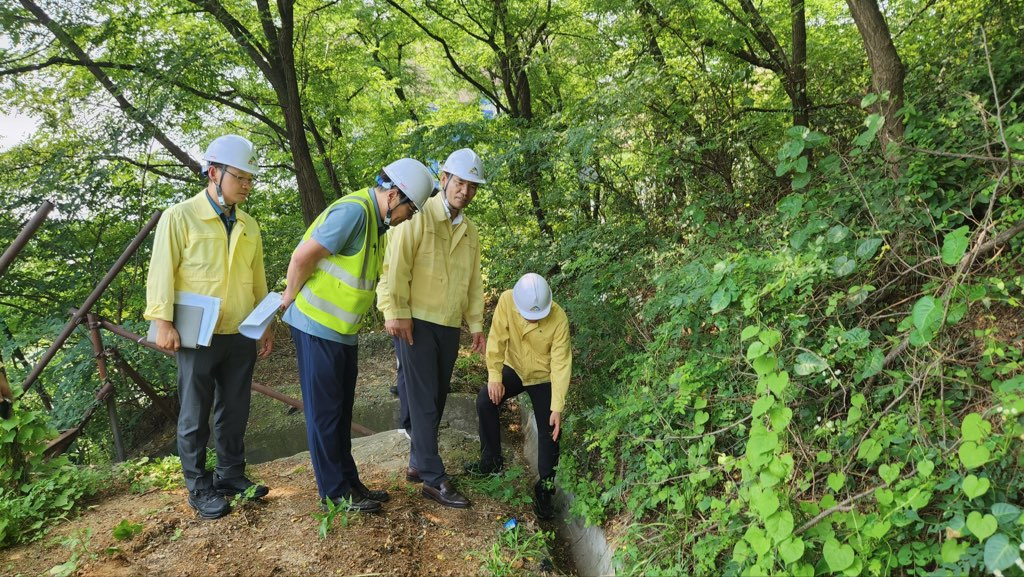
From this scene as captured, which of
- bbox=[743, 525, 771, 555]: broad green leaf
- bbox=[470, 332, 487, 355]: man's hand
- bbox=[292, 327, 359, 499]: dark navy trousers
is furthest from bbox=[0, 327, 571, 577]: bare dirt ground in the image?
bbox=[743, 525, 771, 555]: broad green leaf

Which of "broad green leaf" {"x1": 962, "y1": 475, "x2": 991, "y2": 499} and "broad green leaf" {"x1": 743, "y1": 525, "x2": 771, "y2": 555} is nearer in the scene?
"broad green leaf" {"x1": 962, "y1": 475, "x2": 991, "y2": 499}

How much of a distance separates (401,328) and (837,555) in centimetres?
238

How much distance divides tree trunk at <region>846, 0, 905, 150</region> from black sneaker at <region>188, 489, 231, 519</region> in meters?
4.36

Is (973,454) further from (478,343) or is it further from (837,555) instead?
(478,343)

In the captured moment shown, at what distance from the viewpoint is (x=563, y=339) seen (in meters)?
3.62

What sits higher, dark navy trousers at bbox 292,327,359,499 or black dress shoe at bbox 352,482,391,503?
dark navy trousers at bbox 292,327,359,499

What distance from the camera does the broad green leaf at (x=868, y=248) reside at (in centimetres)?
276

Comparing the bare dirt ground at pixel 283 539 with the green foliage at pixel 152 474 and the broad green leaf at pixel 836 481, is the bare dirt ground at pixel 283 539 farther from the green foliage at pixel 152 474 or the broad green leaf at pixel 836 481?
the broad green leaf at pixel 836 481

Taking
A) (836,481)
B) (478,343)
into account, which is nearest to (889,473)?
(836,481)

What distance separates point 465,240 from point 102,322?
9.44ft

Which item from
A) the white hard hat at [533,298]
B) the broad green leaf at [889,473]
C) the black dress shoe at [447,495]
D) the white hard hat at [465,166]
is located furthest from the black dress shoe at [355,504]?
the broad green leaf at [889,473]

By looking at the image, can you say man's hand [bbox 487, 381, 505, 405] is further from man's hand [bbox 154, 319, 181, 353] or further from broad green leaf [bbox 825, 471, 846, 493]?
broad green leaf [bbox 825, 471, 846, 493]

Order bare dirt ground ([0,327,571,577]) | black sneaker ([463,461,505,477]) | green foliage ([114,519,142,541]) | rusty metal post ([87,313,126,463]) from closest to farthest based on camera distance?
bare dirt ground ([0,327,571,577]) → green foliage ([114,519,142,541]) → black sneaker ([463,461,505,477]) → rusty metal post ([87,313,126,463])

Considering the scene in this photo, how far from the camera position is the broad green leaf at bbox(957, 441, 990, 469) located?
71.7 inches
